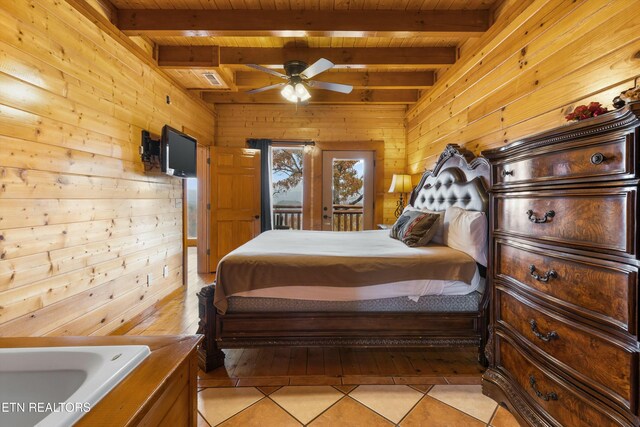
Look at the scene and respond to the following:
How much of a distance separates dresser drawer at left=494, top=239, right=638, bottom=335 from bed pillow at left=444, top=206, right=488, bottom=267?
0.46 meters

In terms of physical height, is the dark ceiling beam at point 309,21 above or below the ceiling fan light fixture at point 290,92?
above

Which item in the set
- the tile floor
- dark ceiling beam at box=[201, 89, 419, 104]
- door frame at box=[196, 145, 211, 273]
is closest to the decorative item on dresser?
the tile floor

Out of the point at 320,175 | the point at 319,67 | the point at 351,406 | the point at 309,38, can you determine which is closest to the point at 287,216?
the point at 320,175

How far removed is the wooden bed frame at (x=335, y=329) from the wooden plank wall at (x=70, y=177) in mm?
1030

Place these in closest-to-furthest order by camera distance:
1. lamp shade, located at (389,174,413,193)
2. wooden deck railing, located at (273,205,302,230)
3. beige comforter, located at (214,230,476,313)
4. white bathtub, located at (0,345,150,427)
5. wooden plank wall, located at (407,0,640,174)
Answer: white bathtub, located at (0,345,150,427), wooden plank wall, located at (407,0,640,174), beige comforter, located at (214,230,476,313), lamp shade, located at (389,174,413,193), wooden deck railing, located at (273,205,302,230)

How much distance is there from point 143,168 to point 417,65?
3248mm

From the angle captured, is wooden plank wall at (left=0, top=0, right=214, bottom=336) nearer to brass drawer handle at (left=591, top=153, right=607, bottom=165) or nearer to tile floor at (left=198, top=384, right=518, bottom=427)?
tile floor at (left=198, top=384, right=518, bottom=427)

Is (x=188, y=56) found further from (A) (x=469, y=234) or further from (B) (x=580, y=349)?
(B) (x=580, y=349)

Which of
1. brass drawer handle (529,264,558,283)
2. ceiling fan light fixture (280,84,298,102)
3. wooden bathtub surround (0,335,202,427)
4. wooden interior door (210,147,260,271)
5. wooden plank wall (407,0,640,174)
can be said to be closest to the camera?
wooden bathtub surround (0,335,202,427)

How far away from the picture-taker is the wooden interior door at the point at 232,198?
4.63 metres

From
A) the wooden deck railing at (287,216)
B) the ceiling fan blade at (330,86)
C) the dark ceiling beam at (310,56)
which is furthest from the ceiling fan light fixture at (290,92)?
the wooden deck railing at (287,216)

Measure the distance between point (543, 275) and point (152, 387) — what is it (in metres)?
1.61

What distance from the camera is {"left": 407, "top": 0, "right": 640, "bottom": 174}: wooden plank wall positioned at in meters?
1.47

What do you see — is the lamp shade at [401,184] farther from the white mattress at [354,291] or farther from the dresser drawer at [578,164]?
the dresser drawer at [578,164]
